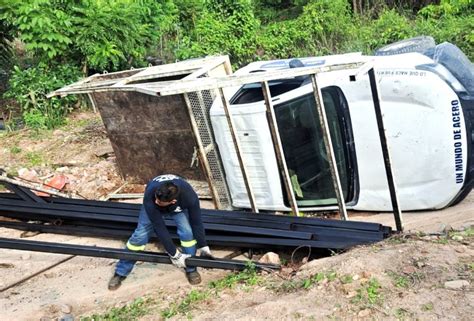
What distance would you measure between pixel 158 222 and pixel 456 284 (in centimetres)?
257

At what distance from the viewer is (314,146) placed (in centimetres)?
581

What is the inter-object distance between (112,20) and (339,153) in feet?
20.8

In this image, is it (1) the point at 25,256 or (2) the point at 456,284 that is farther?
(1) the point at 25,256

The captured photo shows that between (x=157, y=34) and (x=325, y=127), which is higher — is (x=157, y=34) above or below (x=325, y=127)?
above

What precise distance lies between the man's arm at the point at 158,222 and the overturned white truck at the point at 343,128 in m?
1.10

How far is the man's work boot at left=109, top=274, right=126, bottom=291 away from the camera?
5.27 m

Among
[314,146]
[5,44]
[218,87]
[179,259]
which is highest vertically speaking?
[5,44]

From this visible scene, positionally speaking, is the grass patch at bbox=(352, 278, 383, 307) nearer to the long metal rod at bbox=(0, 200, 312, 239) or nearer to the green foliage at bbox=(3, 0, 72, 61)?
the long metal rod at bbox=(0, 200, 312, 239)

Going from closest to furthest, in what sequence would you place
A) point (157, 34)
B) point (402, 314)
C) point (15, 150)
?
point (402, 314) → point (15, 150) → point (157, 34)

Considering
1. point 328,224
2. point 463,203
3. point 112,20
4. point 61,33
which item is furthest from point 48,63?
point 463,203

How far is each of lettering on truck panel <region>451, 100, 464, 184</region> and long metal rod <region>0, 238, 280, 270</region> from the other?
90.2 inches

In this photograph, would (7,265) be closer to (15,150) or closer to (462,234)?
(15,150)

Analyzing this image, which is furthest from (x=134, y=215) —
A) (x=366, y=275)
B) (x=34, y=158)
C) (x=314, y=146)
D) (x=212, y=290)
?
(x=34, y=158)

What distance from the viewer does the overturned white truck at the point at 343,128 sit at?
5270 millimetres
